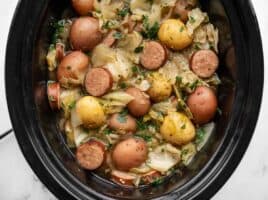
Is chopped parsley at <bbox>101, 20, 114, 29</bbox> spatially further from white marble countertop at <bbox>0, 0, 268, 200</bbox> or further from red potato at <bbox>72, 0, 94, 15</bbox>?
white marble countertop at <bbox>0, 0, 268, 200</bbox>

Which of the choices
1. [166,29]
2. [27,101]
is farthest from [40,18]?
[166,29]

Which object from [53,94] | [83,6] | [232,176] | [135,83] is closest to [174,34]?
[135,83]

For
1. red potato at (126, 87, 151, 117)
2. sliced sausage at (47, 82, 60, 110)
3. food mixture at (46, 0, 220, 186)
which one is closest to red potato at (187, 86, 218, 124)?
food mixture at (46, 0, 220, 186)

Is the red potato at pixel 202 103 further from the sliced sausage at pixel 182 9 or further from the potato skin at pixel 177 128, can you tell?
the sliced sausage at pixel 182 9

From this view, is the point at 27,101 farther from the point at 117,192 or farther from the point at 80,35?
the point at 117,192

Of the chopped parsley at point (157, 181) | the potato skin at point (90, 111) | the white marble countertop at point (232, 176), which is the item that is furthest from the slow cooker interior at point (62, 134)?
the white marble countertop at point (232, 176)

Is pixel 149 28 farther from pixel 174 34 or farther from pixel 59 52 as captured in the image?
pixel 59 52
